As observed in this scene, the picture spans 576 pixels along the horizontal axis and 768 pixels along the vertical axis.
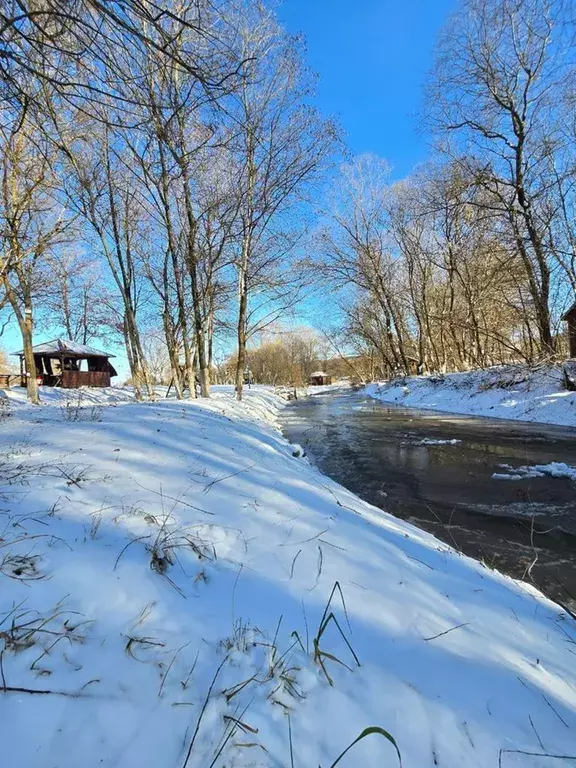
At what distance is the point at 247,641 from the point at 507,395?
15800 millimetres

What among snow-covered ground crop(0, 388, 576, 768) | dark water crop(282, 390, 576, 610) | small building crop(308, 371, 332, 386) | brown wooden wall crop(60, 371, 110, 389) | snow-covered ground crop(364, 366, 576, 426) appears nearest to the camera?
snow-covered ground crop(0, 388, 576, 768)

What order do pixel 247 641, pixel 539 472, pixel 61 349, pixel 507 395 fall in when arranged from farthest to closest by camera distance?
pixel 61 349 → pixel 507 395 → pixel 539 472 → pixel 247 641

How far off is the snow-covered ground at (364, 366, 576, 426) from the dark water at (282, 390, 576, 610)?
117 centimetres

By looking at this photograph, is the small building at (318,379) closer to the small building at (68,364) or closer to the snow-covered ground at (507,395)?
the small building at (68,364)

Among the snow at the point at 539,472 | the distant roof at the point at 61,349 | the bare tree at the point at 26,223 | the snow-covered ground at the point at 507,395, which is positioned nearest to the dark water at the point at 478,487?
the snow at the point at 539,472

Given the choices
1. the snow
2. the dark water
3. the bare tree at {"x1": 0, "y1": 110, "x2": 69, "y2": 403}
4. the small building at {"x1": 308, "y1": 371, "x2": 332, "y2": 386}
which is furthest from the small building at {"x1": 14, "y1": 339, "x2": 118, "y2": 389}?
the small building at {"x1": 308, "y1": 371, "x2": 332, "y2": 386}

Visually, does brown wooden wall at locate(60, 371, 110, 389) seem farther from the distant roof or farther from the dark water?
the dark water

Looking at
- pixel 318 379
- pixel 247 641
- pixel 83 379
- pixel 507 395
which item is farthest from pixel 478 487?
pixel 318 379

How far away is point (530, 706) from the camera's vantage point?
5.22ft

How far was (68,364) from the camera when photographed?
3234 cm

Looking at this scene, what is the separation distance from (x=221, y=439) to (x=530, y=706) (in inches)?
176

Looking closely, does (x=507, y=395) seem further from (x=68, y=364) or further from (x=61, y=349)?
(x=68, y=364)

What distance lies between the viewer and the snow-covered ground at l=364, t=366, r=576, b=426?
Result: 476 inches

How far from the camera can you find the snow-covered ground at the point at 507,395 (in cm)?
1209
